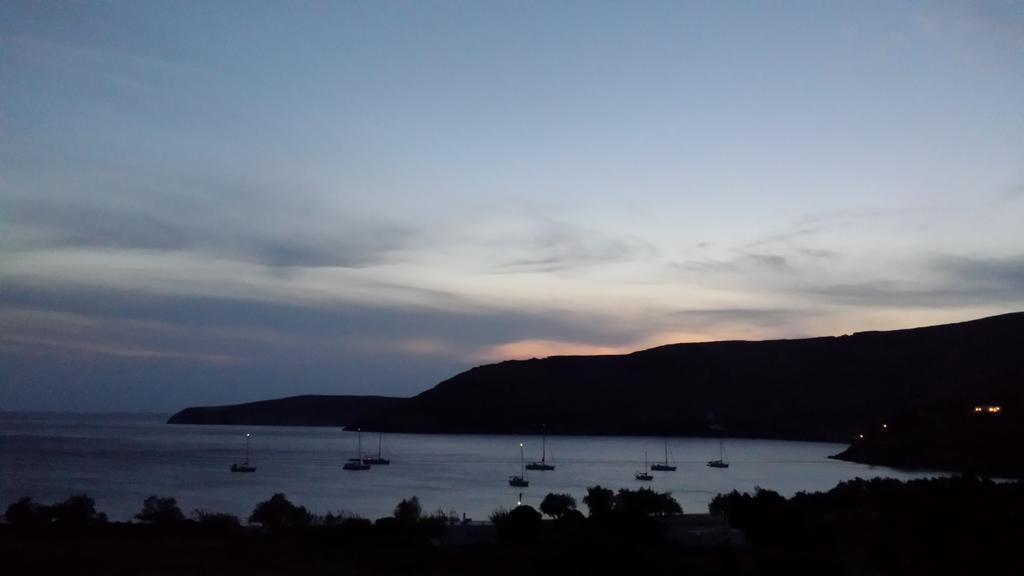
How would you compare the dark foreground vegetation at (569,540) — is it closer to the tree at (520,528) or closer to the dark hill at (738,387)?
the tree at (520,528)

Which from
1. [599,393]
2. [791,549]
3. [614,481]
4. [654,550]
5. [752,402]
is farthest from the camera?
[599,393]

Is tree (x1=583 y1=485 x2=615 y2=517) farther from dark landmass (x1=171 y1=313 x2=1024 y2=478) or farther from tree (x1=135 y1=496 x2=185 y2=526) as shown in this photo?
dark landmass (x1=171 y1=313 x2=1024 y2=478)

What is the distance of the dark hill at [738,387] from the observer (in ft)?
354

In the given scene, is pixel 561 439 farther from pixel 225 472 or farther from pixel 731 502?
pixel 731 502

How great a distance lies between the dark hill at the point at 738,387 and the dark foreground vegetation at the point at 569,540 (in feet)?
258

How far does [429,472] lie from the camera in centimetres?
7531

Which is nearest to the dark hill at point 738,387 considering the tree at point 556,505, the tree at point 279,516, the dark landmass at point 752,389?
Answer: the dark landmass at point 752,389

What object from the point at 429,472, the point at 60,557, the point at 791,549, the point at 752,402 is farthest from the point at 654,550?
the point at 752,402

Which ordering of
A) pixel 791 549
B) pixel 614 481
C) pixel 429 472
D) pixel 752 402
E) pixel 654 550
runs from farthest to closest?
pixel 752 402
pixel 429 472
pixel 614 481
pixel 791 549
pixel 654 550

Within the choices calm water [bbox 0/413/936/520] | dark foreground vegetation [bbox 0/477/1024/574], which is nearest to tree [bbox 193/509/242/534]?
dark foreground vegetation [bbox 0/477/1024/574]

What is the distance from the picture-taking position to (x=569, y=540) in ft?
57.5

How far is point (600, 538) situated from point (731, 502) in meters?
9.66

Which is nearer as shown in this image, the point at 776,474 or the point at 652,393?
the point at 776,474

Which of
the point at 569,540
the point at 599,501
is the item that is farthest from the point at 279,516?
the point at 569,540
